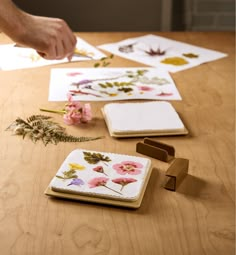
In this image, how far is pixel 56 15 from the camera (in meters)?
Result: 2.79

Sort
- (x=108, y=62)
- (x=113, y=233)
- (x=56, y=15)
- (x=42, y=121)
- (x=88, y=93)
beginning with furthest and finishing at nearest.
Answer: (x=56, y=15), (x=108, y=62), (x=88, y=93), (x=42, y=121), (x=113, y=233)

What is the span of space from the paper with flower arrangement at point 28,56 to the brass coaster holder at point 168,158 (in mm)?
608

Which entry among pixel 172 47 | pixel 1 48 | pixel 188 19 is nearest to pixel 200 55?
pixel 172 47

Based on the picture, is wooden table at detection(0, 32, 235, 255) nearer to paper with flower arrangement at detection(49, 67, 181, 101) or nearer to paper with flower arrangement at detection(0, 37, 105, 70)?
paper with flower arrangement at detection(49, 67, 181, 101)

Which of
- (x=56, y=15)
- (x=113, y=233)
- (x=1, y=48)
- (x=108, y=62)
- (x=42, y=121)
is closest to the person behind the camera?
(x=113, y=233)

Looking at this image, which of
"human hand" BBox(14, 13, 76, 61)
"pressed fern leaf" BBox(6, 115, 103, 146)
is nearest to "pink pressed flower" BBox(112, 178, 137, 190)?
"pressed fern leaf" BBox(6, 115, 103, 146)

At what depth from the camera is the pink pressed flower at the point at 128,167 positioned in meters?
0.96

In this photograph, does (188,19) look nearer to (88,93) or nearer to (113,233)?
(88,93)

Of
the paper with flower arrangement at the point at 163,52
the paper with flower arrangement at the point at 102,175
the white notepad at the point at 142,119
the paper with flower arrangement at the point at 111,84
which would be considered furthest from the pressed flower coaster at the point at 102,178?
the paper with flower arrangement at the point at 163,52

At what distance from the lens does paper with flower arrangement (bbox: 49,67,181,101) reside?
4.42 feet

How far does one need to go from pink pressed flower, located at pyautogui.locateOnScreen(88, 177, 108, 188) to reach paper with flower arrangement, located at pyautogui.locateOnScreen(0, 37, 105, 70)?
2.25 ft

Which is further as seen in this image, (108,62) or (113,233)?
(108,62)

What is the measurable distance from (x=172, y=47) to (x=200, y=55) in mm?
114

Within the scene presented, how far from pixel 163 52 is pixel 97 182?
847 millimetres
